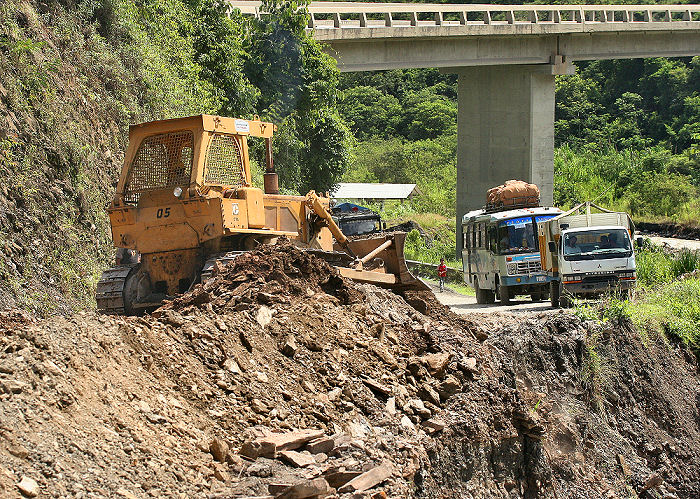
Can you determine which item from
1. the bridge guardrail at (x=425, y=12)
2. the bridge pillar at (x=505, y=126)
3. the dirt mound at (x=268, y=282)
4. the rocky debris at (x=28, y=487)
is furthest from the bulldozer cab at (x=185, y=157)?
the bridge pillar at (x=505, y=126)

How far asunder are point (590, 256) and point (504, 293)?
3324 mm

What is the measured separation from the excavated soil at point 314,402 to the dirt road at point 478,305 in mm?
6174

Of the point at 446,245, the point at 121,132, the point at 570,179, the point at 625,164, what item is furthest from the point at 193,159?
the point at 625,164

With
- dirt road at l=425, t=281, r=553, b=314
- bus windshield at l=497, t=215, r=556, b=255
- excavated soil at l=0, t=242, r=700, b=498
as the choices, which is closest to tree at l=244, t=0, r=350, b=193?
dirt road at l=425, t=281, r=553, b=314

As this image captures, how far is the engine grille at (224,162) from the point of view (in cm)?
1263

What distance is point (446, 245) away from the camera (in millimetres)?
44281

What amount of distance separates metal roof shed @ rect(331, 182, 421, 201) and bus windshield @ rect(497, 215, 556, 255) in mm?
34042

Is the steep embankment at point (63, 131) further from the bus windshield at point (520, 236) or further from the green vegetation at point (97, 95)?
the bus windshield at point (520, 236)

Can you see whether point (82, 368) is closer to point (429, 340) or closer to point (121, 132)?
point (429, 340)

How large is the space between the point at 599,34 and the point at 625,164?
20856 millimetres

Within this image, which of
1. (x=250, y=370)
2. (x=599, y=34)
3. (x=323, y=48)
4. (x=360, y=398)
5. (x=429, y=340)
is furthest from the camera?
(x=599, y=34)

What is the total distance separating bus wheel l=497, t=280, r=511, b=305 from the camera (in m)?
23.6

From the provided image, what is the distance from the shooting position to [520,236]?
76.7ft

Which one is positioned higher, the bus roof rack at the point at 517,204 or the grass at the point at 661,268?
the bus roof rack at the point at 517,204
